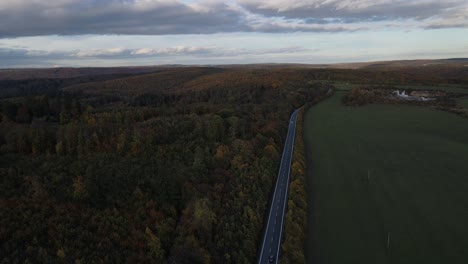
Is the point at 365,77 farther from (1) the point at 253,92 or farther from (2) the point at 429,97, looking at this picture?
(1) the point at 253,92

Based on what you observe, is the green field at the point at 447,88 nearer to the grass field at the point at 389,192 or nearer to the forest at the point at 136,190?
the grass field at the point at 389,192

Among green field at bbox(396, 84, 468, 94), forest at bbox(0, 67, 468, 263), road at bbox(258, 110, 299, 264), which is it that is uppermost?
green field at bbox(396, 84, 468, 94)

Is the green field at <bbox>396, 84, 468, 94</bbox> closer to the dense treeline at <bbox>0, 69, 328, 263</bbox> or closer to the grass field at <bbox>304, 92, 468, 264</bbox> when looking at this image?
the grass field at <bbox>304, 92, 468, 264</bbox>

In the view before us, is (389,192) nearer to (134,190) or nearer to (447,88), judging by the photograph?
(134,190)

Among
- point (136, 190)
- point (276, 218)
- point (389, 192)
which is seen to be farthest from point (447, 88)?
point (136, 190)

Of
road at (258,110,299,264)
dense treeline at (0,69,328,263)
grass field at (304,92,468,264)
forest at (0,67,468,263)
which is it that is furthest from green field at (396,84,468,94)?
road at (258,110,299,264)

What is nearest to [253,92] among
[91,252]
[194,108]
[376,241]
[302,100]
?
[302,100]

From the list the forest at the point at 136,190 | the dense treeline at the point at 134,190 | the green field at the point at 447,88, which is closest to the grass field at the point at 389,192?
Answer: the forest at the point at 136,190
